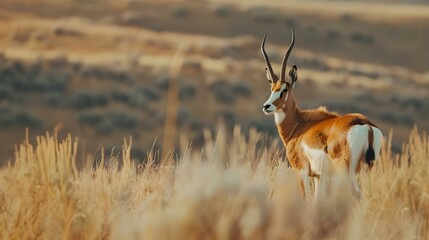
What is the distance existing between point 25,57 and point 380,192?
115 feet

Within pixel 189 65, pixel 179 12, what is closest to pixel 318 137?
pixel 189 65

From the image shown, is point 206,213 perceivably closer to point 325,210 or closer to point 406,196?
point 325,210

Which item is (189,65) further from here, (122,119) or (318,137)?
(318,137)

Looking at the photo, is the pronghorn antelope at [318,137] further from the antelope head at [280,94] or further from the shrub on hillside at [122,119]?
the shrub on hillside at [122,119]

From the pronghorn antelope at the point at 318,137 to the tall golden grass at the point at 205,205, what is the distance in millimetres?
656

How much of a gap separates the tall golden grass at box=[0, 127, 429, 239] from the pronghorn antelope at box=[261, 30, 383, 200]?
66cm

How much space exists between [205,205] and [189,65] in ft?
124

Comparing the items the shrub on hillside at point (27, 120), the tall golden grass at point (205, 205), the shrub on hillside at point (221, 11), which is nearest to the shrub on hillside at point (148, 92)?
the shrub on hillside at point (27, 120)

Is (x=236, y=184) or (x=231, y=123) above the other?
(x=236, y=184)

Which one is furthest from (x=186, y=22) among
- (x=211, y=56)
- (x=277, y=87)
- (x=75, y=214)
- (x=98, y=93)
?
(x=75, y=214)

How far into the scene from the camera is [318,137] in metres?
10.7

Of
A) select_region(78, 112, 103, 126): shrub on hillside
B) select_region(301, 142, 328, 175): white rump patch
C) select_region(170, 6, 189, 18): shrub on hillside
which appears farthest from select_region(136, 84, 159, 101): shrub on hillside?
select_region(170, 6, 189, 18): shrub on hillside

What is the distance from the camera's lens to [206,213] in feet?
20.7

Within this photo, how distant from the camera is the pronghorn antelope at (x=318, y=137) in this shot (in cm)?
991
